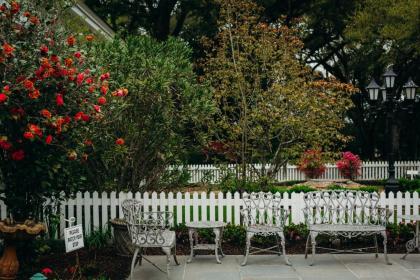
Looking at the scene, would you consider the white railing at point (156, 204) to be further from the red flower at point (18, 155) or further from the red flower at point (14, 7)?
the red flower at point (14, 7)

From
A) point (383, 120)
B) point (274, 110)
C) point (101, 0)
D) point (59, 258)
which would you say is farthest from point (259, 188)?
point (383, 120)

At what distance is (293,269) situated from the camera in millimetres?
8000

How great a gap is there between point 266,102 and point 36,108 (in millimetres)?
7328

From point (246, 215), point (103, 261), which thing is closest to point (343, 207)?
point (246, 215)

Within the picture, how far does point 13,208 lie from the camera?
7.36 meters

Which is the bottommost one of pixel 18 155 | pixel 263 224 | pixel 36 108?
pixel 263 224

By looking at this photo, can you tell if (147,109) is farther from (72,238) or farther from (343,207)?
(343,207)

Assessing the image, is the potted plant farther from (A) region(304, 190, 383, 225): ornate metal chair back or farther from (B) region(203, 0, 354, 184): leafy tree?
(B) region(203, 0, 354, 184): leafy tree

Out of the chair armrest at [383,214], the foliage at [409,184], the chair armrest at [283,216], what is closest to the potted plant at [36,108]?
the chair armrest at [283,216]

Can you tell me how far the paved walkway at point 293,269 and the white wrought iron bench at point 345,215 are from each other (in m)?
0.22

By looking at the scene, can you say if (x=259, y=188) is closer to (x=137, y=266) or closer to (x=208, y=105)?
(x=208, y=105)

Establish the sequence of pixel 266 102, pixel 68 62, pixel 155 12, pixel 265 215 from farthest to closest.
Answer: pixel 155 12
pixel 266 102
pixel 265 215
pixel 68 62

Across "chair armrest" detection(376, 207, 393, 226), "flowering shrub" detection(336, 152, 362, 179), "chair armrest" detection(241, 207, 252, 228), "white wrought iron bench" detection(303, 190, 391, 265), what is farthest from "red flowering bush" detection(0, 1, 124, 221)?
"flowering shrub" detection(336, 152, 362, 179)

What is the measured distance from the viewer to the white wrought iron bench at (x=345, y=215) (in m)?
8.27
